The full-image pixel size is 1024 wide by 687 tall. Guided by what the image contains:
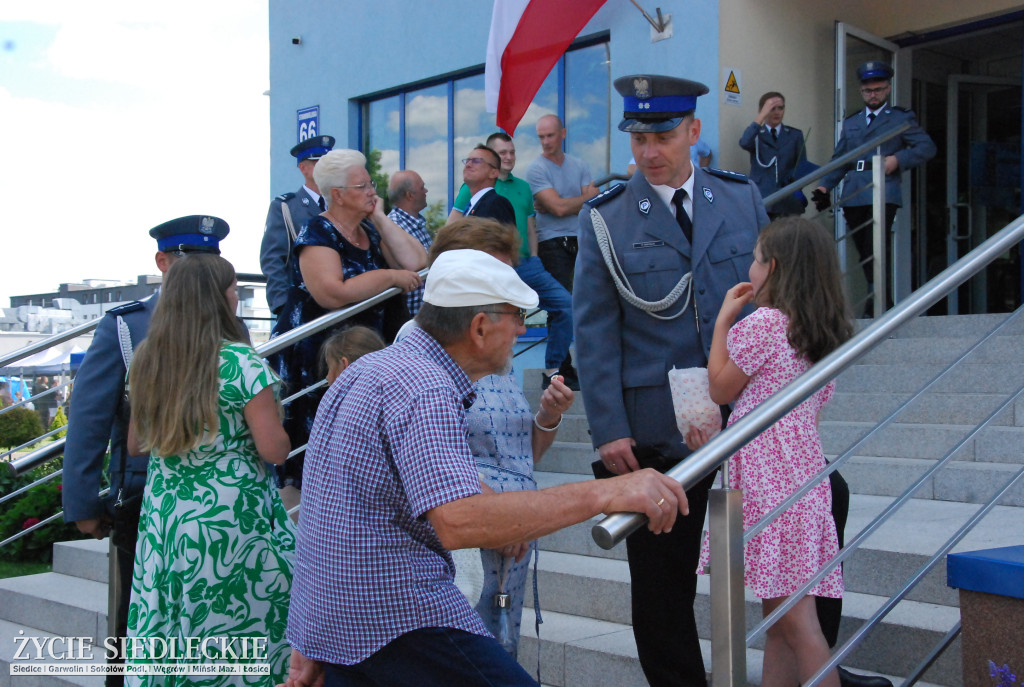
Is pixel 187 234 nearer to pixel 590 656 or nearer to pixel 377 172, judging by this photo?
pixel 590 656

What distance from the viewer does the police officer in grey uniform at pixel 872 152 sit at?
251 inches

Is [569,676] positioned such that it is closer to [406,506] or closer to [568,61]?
Result: [406,506]

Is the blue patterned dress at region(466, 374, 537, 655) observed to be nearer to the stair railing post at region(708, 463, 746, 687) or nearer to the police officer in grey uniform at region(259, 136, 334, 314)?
the stair railing post at region(708, 463, 746, 687)

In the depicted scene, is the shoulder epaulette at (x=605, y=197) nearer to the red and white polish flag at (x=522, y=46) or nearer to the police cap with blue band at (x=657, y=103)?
the police cap with blue band at (x=657, y=103)

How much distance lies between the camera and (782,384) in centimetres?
268

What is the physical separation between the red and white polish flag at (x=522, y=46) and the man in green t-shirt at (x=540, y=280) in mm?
1008

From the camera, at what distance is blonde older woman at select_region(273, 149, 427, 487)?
13.4 ft

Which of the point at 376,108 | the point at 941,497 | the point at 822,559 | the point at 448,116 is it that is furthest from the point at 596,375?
the point at 376,108

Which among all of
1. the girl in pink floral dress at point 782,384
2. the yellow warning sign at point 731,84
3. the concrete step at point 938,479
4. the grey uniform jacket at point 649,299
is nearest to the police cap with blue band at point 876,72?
the yellow warning sign at point 731,84

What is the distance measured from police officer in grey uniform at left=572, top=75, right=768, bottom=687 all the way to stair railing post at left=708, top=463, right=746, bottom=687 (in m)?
0.68

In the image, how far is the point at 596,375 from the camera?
283 centimetres

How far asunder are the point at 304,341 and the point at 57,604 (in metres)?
1.88

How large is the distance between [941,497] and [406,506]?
3028 mm

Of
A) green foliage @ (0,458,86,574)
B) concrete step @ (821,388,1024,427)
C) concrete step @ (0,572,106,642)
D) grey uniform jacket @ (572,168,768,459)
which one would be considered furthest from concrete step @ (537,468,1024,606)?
green foliage @ (0,458,86,574)
